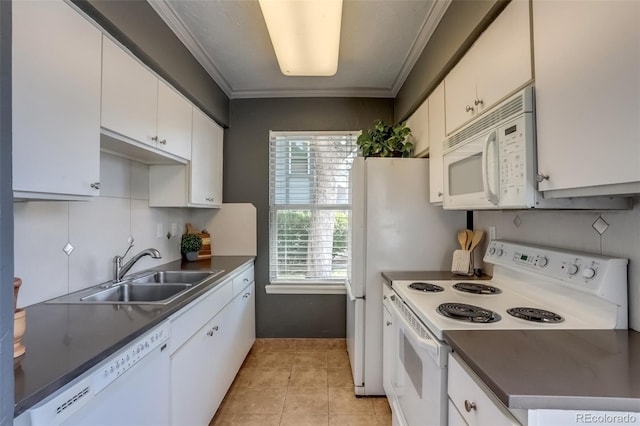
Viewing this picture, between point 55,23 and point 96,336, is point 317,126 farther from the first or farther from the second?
point 96,336

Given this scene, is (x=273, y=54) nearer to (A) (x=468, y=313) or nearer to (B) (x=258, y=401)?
(A) (x=468, y=313)

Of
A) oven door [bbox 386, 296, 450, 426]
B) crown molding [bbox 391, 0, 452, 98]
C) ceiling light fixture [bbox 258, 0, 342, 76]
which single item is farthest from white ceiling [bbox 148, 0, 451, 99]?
oven door [bbox 386, 296, 450, 426]

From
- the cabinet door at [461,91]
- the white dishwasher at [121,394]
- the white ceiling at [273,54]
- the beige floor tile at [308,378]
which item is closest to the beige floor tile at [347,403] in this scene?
the beige floor tile at [308,378]

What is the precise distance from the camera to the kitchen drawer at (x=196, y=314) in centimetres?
139

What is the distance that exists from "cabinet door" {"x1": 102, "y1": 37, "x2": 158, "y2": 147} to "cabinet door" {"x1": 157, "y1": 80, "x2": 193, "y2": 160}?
2.8 inches

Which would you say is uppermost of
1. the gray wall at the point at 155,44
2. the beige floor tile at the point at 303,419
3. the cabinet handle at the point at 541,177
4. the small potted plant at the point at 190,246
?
the gray wall at the point at 155,44

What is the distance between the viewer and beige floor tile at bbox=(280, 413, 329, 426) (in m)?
1.88

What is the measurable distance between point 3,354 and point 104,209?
1.50 m

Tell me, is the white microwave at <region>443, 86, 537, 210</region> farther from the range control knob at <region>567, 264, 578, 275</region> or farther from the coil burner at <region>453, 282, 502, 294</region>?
the coil burner at <region>453, 282, 502, 294</region>

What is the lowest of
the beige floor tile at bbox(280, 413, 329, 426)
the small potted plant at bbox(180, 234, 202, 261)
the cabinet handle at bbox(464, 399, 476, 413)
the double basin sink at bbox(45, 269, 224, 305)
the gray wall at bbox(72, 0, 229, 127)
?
the beige floor tile at bbox(280, 413, 329, 426)

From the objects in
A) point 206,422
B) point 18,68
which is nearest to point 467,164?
point 18,68

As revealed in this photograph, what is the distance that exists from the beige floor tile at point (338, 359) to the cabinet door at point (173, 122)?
6.77 ft

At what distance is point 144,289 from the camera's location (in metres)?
1.88

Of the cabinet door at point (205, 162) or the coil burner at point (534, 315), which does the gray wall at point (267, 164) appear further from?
the coil burner at point (534, 315)
